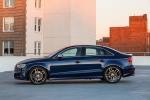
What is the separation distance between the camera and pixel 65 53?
45.5 ft

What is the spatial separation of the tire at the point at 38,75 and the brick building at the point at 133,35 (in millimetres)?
77623

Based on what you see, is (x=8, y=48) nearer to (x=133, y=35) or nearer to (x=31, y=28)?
(x=31, y=28)

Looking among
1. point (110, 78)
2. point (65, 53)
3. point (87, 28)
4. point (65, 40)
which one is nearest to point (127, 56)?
point (110, 78)

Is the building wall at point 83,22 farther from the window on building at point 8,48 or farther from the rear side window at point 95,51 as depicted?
the rear side window at point 95,51

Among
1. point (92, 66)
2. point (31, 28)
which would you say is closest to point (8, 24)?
point (31, 28)

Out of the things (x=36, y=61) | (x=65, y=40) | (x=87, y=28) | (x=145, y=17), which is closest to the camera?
(x=36, y=61)

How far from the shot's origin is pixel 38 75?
1359 centimetres

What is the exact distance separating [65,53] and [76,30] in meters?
26.2

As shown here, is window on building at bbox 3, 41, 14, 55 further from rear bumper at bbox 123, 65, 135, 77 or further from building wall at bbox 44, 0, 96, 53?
rear bumper at bbox 123, 65, 135, 77

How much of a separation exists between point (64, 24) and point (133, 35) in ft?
193

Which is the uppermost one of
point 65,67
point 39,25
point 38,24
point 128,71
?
point 38,24

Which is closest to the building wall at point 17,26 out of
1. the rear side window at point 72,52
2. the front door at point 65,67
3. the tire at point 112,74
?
the rear side window at point 72,52

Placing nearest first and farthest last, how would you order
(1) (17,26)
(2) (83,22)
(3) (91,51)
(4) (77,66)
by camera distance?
1. (4) (77,66)
2. (3) (91,51)
3. (1) (17,26)
4. (2) (83,22)

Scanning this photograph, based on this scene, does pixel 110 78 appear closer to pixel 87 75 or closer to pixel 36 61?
pixel 87 75
